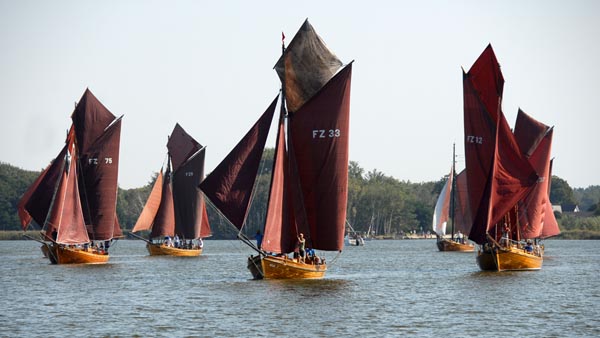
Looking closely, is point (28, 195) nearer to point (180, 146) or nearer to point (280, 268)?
point (180, 146)

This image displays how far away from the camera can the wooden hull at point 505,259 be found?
212 ft

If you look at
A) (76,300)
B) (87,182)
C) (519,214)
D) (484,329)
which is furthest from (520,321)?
(87,182)

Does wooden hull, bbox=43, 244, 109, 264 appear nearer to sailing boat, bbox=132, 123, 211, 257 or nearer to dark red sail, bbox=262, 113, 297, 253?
sailing boat, bbox=132, 123, 211, 257

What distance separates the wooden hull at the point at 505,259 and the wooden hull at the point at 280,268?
13173 mm

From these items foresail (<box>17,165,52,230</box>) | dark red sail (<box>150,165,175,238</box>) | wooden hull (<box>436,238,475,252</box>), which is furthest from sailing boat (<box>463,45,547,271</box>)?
wooden hull (<box>436,238,475,252</box>)

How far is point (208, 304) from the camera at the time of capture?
48.2 metres

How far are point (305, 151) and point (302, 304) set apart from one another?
10827 millimetres

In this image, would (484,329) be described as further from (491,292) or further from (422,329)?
(491,292)

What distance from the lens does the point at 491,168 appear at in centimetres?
6412

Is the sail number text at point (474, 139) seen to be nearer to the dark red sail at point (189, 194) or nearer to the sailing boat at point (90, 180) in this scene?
the sailing boat at point (90, 180)

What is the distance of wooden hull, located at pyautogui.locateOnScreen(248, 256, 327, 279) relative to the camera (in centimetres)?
5497

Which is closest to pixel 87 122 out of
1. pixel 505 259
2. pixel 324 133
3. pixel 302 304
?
pixel 324 133

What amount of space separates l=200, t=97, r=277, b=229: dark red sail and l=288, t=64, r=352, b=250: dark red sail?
8.42 ft

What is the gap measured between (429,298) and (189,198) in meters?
51.5
